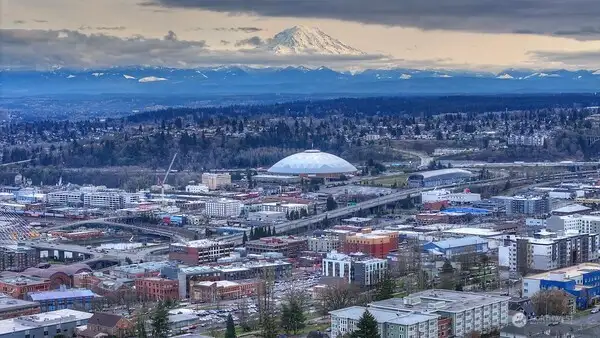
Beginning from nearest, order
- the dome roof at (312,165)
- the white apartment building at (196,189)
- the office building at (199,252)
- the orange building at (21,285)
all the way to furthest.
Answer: the orange building at (21,285) < the office building at (199,252) < the white apartment building at (196,189) < the dome roof at (312,165)

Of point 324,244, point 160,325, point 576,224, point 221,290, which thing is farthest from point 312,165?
point 160,325

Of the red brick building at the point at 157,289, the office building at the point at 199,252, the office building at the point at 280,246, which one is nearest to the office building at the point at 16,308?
the red brick building at the point at 157,289

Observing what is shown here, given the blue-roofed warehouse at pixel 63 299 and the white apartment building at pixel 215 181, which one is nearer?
the blue-roofed warehouse at pixel 63 299

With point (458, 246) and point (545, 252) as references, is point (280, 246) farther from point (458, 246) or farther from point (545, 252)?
point (545, 252)

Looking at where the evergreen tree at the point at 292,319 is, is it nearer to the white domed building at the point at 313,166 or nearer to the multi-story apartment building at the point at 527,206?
the multi-story apartment building at the point at 527,206

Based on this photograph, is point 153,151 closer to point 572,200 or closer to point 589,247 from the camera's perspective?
point 572,200
